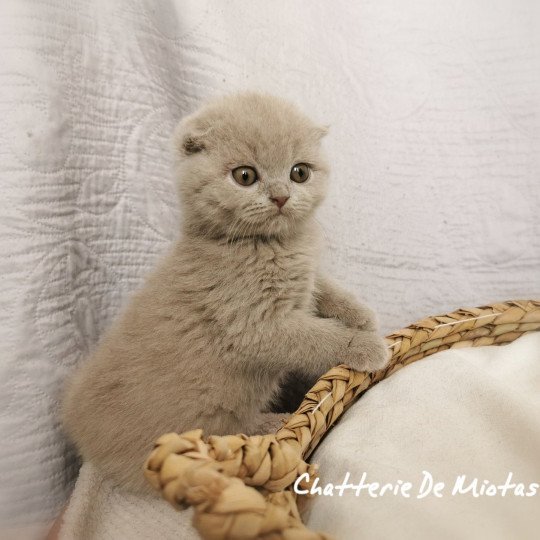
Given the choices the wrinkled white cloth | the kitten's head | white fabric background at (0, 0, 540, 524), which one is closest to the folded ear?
the kitten's head

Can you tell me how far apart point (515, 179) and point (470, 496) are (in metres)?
0.75

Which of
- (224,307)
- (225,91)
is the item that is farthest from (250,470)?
(225,91)

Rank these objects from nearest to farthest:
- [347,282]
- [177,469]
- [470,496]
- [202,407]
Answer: [177,469], [470,496], [202,407], [347,282]

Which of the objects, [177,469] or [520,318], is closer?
[177,469]

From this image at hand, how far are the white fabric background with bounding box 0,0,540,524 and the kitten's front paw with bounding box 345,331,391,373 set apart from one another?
0.33 metres

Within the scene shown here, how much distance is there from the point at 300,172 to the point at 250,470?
420mm

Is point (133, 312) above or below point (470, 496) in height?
above

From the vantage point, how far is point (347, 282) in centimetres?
108

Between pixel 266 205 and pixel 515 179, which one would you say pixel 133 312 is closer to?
pixel 266 205

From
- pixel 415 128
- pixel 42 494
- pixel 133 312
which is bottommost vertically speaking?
pixel 42 494

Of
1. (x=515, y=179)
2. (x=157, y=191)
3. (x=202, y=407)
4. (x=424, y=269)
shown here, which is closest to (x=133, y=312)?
(x=202, y=407)

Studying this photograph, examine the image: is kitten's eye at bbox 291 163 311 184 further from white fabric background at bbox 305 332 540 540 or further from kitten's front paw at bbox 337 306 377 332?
white fabric background at bbox 305 332 540 540

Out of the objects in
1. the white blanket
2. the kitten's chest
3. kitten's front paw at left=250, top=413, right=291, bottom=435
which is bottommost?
kitten's front paw at left=250, top=413, right=291, bottom=435

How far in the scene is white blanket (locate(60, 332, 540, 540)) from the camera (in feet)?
1.98
